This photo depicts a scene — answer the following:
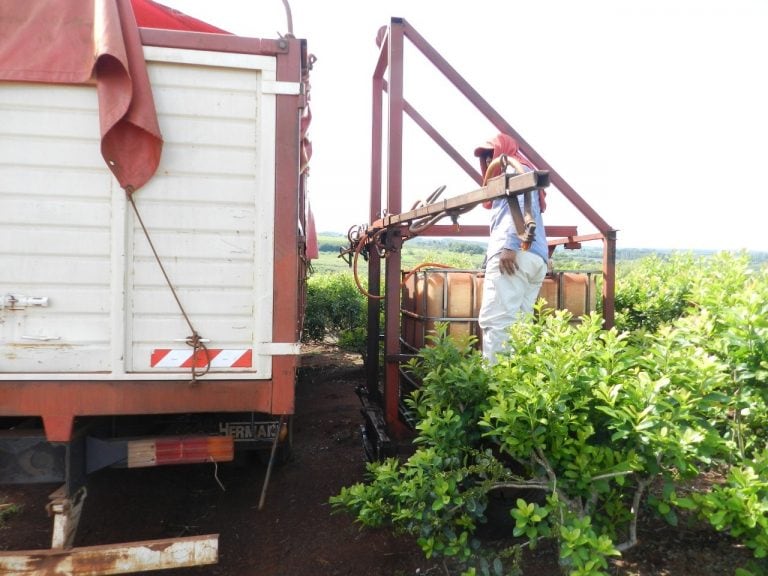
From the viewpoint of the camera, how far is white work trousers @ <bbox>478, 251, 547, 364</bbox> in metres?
3.70

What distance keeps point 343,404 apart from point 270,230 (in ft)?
13.1

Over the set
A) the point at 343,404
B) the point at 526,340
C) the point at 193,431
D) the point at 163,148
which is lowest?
the point at 343,404

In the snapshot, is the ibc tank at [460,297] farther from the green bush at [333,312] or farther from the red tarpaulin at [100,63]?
the green bush at [333,312]

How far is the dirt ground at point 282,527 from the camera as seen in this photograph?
9.30ft

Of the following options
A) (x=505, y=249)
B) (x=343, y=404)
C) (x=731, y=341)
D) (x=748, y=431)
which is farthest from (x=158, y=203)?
(x=343, y=404)

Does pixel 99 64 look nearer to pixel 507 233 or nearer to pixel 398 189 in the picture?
pixel 398 189

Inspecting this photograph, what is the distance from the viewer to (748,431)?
2572mm

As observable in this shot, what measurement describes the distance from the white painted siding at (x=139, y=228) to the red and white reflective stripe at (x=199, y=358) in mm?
29

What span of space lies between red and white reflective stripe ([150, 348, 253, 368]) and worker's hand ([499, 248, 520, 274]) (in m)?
1.72

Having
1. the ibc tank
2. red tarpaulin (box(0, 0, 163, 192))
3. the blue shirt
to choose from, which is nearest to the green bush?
the ibc tank

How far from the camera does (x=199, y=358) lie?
111 inches

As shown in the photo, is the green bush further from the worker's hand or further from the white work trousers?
the worker's hand

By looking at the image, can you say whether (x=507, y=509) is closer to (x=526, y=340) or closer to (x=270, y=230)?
(x=526, y=340)

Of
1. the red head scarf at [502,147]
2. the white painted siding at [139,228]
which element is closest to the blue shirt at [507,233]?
the red head scarf at [502,147]
